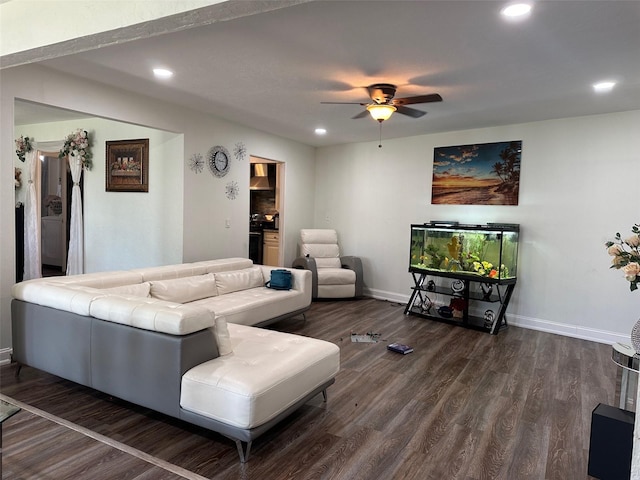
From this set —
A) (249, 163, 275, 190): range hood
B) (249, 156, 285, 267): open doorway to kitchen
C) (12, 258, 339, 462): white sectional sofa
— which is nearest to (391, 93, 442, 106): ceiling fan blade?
(12, 258, 339, 462): white sectional sofa

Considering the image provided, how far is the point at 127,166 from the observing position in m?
5.05

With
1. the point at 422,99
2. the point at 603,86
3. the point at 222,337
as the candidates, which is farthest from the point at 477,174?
the point at 222,337

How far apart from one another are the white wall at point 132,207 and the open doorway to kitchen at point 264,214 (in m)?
2.32

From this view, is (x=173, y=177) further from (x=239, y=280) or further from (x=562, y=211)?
(x=562, y=211)

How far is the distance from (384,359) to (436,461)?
1.50 metres

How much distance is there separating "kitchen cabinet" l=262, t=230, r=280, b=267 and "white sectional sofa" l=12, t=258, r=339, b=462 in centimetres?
395

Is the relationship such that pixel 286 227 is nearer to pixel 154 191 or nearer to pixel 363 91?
pixel 154 191

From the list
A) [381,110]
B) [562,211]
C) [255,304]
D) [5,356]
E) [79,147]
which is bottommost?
[5,356]

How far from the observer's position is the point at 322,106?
14.1ft

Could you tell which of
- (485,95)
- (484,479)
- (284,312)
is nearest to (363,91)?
(485,95)

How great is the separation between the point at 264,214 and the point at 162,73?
5075 mm

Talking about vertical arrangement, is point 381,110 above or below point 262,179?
above

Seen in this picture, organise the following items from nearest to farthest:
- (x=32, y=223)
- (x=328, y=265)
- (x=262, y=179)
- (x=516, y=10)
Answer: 1. (x=516, y=10)
2. (x=32, y=223)
3. (x=328, y=265)
4. (x=262, y=179)

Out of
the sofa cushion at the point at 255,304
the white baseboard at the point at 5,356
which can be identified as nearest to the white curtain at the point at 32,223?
the white baseboard at the point at 5,356
